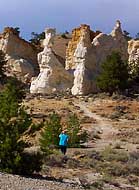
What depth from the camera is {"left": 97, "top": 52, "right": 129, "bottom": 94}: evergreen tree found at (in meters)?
50.6

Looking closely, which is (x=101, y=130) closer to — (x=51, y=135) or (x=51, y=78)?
(x=51, y=135)

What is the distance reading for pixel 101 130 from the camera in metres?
37.9

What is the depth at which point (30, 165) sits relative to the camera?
18094 millimetres

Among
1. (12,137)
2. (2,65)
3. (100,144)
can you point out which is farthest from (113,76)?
(12,137)

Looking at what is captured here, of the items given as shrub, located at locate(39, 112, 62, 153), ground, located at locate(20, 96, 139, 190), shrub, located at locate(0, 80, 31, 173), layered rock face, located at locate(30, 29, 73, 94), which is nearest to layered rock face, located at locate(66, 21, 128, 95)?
layered rock face, located at locate(30, 29, 73, 94)

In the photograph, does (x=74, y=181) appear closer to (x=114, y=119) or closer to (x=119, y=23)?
(x=114, y=119)

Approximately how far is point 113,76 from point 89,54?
5967mm

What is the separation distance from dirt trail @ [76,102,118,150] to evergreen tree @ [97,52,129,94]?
3.51m

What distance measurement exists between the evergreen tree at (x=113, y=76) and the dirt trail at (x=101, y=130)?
138 inches

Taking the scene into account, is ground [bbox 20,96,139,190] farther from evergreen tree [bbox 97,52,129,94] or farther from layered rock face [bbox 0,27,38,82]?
layered rock face [bbox 0,27,38,82]

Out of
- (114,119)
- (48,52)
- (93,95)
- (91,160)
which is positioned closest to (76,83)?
(93,95)

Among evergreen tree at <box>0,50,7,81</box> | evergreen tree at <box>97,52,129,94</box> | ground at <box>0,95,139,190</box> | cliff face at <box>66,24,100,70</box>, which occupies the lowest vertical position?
ground at <box>0,95,139,190</box>

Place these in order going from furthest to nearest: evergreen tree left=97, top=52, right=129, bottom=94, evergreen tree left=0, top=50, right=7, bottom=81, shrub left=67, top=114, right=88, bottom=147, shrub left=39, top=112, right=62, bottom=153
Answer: evergreen tree left=0, top=50, right=7, bottom=81
evergreen tree left=97, top=52, right=129, bottom=94
shrub left=67, top=114, right=88, bottom=147
shrub left=39, top=112, right=62, bottom=153

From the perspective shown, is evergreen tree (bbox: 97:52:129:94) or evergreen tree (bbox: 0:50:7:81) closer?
evergreen tree (bbox: 97:52:129:94)
